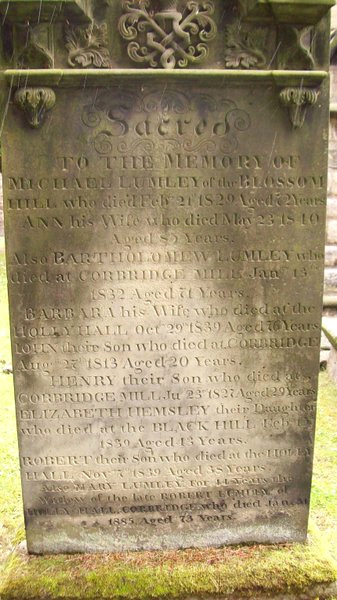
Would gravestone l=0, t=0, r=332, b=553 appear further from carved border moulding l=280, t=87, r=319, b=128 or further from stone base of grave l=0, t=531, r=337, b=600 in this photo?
stone base of grave l=0, t=531, r=337, b=600

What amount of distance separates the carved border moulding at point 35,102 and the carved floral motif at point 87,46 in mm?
208

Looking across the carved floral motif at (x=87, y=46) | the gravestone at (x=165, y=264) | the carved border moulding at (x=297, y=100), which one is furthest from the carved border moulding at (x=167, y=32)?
the carved border moulding at (x=297, y=100)

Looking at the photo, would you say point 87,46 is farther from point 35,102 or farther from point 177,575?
point 177,575

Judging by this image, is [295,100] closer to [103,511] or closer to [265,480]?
[265,480]

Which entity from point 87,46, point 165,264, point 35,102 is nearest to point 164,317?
point 165,264

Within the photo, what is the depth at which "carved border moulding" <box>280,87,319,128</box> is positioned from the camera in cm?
298

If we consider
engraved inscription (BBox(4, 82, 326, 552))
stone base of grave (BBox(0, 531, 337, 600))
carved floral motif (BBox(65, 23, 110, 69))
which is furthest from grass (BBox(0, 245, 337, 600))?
carved floral motif (BBox(65, 23, 110, 69))

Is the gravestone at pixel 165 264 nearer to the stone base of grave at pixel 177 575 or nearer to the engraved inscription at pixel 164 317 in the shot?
the engraved inscription at pixel 164 317

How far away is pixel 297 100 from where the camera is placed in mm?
2994

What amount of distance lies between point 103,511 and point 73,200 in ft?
6.36

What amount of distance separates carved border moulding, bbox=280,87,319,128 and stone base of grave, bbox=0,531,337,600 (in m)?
2.60

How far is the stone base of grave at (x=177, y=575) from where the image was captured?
3.24 meters

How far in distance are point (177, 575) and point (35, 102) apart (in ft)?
9.18

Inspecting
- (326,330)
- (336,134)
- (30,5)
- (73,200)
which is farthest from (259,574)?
(336,134)
